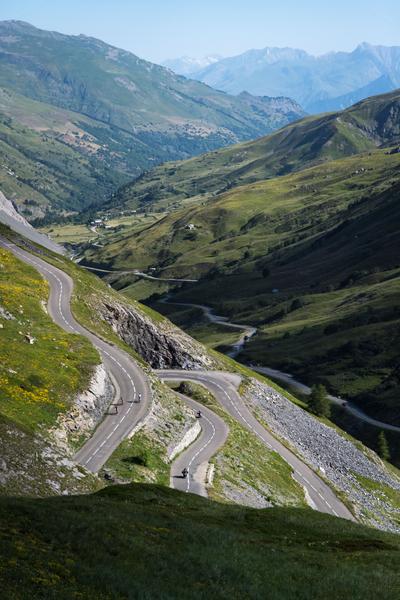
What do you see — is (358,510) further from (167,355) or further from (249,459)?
(167,355)

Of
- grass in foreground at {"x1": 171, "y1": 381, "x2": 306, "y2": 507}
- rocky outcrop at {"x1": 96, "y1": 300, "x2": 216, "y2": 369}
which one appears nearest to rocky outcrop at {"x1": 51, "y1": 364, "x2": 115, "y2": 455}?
grass in foreground at {"x1": 171, "y1": 381, "x2": 306, "y2": 507}

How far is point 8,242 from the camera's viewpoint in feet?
411

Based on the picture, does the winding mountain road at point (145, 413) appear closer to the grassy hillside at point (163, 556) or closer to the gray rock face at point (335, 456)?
the gray rock face at point (335, 456)

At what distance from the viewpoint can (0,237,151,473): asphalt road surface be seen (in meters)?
63.6

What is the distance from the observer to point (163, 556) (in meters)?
33.6

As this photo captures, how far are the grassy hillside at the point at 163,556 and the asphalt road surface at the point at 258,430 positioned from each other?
121 ft

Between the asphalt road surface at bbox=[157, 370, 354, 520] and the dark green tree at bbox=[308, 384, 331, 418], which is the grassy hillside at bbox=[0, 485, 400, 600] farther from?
the dark green tree at bbox=[308, 384, 331, 418]

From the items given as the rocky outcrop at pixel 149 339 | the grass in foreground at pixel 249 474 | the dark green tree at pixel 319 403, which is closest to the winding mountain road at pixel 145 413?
the grass in foreground at pixel 249 474

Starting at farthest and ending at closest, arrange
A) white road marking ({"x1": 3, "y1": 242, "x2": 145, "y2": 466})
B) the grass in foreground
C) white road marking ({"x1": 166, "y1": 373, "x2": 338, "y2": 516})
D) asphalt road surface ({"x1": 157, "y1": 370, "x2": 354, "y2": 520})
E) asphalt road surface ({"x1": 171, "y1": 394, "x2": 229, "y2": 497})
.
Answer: white road marking ({"x1": 166, "y1": 373, "x2": 338, "y2": 516}) < asphalt road surface ({"x1": 157, "y1": 370, "x2": 354, "y2": 520}) < the grass in foreground < asphalt road surface ({"x1": 171, "y1": 394, "x2": 229, "y2": 497}) < white road marking ({"x1": 3, "y1": 242, "x2": 145, "y2": 466})

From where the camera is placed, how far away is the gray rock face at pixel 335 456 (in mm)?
92000

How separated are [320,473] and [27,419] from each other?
48.8 meters

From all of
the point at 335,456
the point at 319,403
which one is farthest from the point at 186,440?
the point at 319,403

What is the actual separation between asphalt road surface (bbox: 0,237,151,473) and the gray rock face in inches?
1053

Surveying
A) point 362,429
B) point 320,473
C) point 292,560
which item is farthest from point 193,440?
point 362,429
